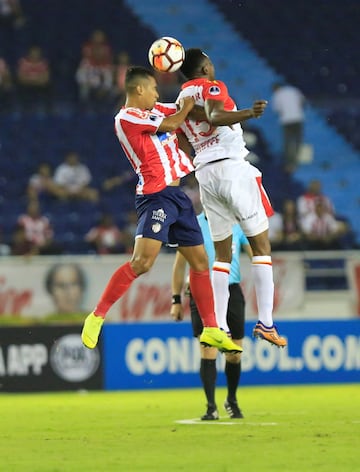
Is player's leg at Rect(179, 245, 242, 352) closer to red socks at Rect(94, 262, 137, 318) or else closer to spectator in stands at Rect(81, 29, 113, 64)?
red socks at Rect(94, 262, 137, 318)

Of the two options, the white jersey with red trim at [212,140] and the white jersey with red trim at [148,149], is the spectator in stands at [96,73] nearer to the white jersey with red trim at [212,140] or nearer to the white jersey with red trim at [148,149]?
the white jersey with red trim at [212,140]

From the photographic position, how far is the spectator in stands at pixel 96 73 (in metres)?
22.1

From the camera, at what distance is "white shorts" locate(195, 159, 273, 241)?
30.6 feet

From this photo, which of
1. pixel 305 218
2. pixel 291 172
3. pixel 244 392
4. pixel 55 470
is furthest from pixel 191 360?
pixel 55 470

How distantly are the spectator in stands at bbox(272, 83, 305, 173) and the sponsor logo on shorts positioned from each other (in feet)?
44.1

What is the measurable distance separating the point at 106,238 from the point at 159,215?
940 centimetres

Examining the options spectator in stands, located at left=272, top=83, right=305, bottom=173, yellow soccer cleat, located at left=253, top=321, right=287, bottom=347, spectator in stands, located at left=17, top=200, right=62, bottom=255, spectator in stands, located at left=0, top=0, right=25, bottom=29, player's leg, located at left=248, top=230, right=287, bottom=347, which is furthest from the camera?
spectator in stands, located at left=0, top=0, right=25, bottom=29

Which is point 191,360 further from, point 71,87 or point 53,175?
A: point 71,87

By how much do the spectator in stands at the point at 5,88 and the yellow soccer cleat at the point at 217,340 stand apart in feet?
45.0

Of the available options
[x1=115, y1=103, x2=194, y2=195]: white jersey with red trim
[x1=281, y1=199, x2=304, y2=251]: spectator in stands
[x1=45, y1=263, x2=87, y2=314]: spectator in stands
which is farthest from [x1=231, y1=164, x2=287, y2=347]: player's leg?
[x1=281, y1=199, x2=304, y2=251]: spectator in stands

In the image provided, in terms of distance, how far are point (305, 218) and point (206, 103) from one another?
34.0 feet

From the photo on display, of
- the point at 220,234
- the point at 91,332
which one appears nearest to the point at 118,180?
the point at 220,234

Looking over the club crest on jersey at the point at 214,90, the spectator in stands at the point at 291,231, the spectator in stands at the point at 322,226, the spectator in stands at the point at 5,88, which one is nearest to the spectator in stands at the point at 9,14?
the spectator in stands at the point at 5,88

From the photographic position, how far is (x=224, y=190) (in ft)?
30.9
